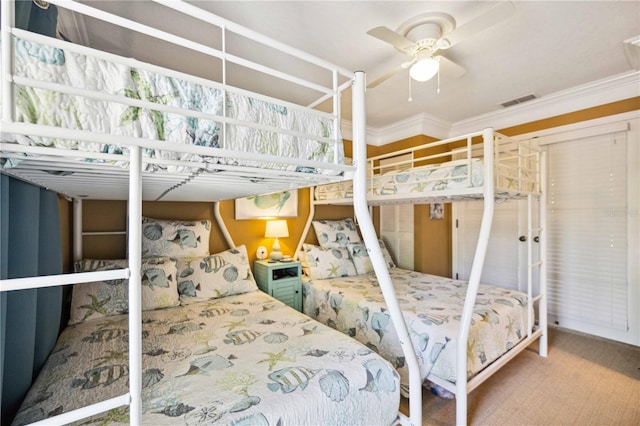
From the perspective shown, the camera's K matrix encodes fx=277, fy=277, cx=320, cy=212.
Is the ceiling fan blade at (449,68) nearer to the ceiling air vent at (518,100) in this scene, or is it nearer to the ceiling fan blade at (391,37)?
the ceiling fan blade at (391,37)

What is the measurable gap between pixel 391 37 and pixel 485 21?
497mm

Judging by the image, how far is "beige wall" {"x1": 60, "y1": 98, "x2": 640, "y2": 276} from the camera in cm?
237

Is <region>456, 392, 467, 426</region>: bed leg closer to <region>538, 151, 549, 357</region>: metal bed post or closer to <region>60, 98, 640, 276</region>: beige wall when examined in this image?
<region>538, 151, 549, 357</region>: metal bed post

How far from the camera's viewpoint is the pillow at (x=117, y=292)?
185 cm

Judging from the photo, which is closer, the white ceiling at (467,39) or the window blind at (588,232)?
the white ceiling at (467,39)

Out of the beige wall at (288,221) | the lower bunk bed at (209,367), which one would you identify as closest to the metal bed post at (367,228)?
the lower bunk bed at (209,367)

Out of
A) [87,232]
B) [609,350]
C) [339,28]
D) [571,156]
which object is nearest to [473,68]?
[339,28]

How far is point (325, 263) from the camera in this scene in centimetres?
315

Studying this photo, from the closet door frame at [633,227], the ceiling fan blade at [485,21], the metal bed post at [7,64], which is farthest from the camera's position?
the closet door frame at [633,227]

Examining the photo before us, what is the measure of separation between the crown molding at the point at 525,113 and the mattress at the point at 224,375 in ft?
9.30

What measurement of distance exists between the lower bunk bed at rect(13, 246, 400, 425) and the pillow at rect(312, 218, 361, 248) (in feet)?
→ 4.97

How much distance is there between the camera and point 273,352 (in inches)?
56.5

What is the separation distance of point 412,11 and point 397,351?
2.27 metres

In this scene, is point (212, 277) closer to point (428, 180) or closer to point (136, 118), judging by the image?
point (136, 118)
